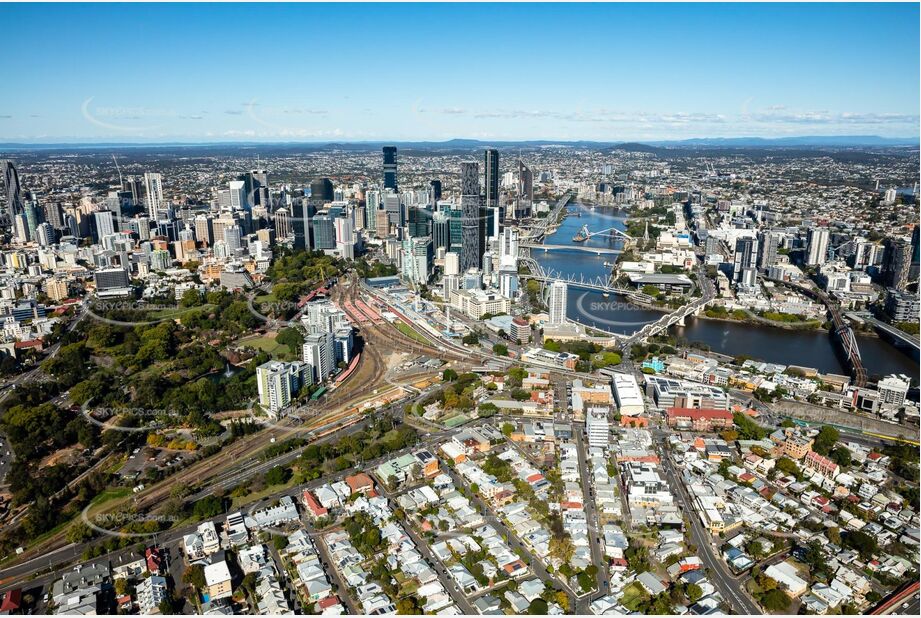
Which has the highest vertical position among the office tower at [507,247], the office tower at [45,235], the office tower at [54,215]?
the office tower at [54,215]

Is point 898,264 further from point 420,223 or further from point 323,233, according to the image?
point 323,233

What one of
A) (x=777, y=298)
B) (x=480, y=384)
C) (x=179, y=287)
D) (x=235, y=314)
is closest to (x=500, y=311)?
(x=480, y=384)

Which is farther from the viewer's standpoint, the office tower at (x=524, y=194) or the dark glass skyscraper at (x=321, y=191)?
the office tower at (x=524, y=194)

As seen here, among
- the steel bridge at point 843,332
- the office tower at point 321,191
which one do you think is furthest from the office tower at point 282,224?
the steel bridge at point 843,332

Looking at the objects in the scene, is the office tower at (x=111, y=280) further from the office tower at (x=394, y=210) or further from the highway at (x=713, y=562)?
the highway at (x=713, y=562)

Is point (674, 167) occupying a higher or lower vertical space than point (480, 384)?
higher

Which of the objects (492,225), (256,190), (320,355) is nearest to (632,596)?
(320,355)

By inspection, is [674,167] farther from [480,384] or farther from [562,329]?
[480,384]
